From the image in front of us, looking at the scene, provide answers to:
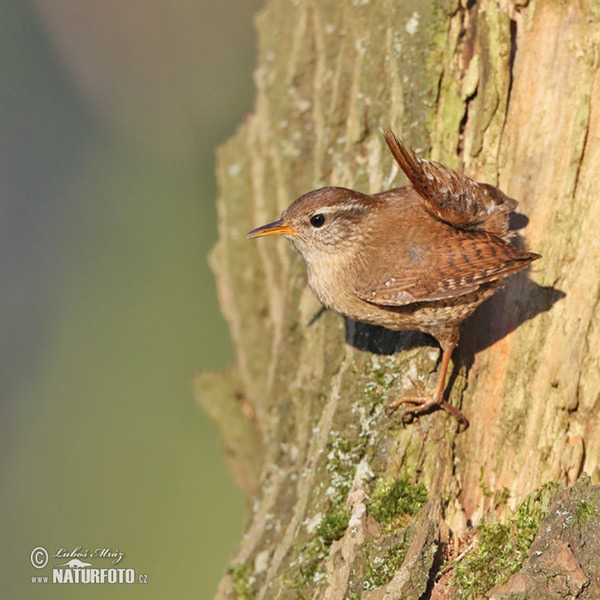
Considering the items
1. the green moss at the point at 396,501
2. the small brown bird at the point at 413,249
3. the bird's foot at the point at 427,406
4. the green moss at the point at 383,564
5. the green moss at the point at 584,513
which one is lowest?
the green moss at the point at 383,564

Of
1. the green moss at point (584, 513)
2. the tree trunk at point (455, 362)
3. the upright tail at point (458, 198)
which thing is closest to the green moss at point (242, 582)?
the tree trunk at point (455, 362)

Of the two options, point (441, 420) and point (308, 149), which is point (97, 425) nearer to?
point (308, 149)

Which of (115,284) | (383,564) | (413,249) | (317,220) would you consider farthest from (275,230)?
(115,284)

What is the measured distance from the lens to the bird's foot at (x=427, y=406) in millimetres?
3178

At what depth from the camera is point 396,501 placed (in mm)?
3031

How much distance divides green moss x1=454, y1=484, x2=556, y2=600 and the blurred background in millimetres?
2480

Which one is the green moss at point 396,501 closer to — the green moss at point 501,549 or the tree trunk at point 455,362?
the tree trunk at point 455,362

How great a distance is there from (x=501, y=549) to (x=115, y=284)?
503 centimetres

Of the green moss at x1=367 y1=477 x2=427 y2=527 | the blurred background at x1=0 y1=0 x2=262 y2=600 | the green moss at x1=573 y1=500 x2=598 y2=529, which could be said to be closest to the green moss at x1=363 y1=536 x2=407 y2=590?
the green moss at x1=367 y1=477 x2=427 y2=527

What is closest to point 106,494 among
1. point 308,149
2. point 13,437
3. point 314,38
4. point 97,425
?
point 97,425

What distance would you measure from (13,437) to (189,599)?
2.36 m

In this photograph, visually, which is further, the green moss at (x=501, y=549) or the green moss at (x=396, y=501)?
the green moss at (x=396, y=501)

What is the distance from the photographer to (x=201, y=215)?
23.3 ft

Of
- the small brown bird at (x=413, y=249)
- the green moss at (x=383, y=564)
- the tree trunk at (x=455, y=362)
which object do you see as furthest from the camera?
the small brown bird at (x=413, y=249)
